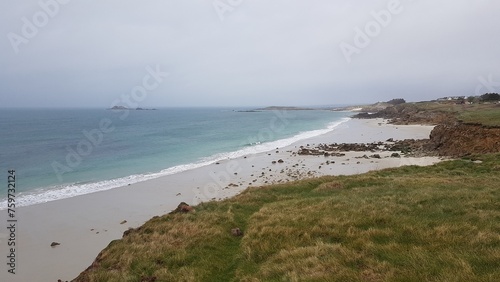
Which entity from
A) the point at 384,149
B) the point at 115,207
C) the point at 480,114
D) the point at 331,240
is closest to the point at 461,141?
the point at 384,149

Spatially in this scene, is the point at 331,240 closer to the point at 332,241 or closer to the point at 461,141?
the point at 332,241

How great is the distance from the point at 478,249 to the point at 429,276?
2.25 metres

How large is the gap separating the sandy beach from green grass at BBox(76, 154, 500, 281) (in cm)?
387

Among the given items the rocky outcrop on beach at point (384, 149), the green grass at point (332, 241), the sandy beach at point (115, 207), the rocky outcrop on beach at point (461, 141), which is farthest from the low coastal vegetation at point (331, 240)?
the rocky outcrop on beach at point (384, 149)

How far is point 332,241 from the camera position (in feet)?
32.9

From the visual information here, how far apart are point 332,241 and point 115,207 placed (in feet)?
56.7

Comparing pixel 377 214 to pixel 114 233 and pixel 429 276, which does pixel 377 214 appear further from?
pixel 114 233

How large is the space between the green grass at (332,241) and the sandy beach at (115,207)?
12.7 ft

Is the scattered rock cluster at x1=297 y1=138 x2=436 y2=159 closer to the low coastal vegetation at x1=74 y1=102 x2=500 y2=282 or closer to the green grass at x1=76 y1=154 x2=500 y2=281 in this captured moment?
the low coastal vegetation at x1=74 y1=102 x2=500 y2=282

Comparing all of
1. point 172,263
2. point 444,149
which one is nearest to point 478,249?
point 172,263

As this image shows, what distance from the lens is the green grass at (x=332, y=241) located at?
287 inches

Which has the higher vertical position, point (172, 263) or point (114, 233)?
point (172, 263)

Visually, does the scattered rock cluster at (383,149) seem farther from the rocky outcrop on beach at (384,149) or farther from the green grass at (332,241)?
the green grass at (332,241)

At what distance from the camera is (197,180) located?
102 feet
